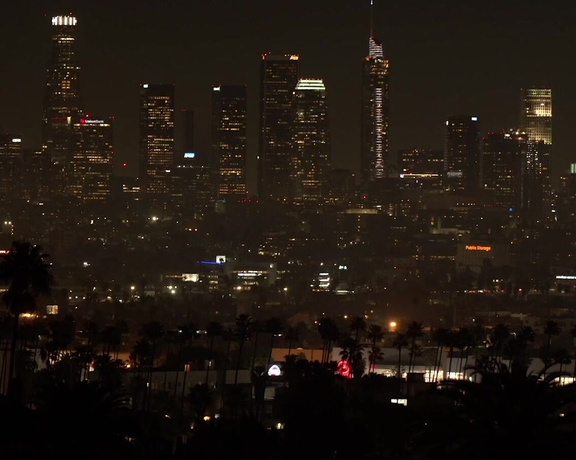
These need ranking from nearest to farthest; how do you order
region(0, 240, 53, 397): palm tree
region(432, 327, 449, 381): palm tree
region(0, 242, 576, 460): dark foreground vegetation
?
region(0, 242, 576, 460): dark foreground vegetation < region(0, 240, 53, 397): palm tree < region(432, 327, 449, 381): palm tree

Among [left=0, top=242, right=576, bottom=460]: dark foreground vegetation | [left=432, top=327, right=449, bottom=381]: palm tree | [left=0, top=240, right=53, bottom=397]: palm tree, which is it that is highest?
[left=0, top=240, right=53, bottom=397]: palm tree

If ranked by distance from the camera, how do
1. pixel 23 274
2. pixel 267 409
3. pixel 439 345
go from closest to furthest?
pixel 23 274
pixel 267 409
pixel 439 345

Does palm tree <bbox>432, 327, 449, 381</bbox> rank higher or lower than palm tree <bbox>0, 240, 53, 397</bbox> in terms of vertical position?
lower

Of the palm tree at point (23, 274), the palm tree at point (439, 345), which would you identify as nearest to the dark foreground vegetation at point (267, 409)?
the palm tree at point (23, 274)

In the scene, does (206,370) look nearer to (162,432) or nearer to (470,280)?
(162,432)

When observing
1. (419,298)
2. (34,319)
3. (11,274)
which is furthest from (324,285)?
(11,274)

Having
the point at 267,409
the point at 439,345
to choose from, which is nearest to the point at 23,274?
the point at 267,409

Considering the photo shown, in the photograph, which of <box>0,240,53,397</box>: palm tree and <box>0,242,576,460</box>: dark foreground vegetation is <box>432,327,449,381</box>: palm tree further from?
<box>0,240,53,397</box>: palm tree

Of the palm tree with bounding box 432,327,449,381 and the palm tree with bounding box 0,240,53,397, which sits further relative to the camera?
the palm tree with bounding box 432,327,449,381

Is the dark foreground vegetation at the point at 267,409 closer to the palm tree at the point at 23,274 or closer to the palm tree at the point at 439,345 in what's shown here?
the palm tree at the point at 23,274

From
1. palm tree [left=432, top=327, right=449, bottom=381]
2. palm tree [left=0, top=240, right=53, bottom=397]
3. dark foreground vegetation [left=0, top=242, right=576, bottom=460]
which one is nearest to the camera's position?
dark foreground vegetation [left=0, top=242, right=576, bottom=460]

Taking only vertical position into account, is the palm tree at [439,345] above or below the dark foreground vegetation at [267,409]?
below

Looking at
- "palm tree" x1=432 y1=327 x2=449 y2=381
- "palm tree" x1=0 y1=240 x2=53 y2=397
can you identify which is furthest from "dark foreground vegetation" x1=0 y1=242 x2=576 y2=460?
"palm tree" x1=432 y1=327 x2=449 y2=381

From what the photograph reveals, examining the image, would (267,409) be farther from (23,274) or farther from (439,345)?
(23,274)
